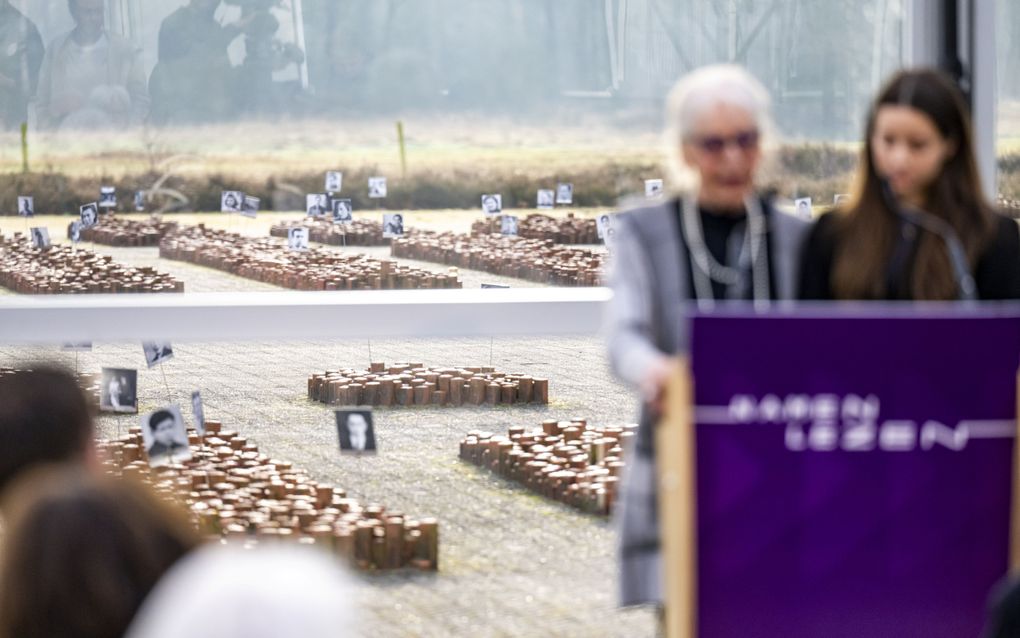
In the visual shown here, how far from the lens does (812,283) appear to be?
305 cm

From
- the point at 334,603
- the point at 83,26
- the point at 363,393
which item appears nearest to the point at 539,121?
the point at 83,26

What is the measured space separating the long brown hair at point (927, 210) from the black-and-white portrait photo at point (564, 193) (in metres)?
2.22

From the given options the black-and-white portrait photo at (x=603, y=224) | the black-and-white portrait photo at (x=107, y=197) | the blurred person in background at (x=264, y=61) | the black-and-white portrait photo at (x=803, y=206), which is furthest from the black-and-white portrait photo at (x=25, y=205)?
the black-and-white portrait photo at (x=803, y=206)

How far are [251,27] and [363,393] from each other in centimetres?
218

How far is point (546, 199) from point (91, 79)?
58.3 inches

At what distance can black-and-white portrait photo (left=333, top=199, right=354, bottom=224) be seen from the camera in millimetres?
5332

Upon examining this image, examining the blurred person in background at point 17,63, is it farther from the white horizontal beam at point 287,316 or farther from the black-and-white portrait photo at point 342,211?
the black-and-white portrait photo at point 342,211

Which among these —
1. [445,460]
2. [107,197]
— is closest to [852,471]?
[107,197]

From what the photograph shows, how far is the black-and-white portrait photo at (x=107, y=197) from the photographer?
515cm

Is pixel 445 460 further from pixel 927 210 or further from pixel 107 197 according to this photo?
pixel 927 210

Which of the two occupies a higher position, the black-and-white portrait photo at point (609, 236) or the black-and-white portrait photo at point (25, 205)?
the black-and-white portrait photo at point (25, 205)

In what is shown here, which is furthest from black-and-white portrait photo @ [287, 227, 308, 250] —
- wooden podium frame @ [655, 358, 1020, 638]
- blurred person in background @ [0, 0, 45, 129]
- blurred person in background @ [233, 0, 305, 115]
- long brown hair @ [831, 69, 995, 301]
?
wooden podium frame @ [655, 358, 1020, 638]

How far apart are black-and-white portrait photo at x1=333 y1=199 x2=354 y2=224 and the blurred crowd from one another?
0.36 m

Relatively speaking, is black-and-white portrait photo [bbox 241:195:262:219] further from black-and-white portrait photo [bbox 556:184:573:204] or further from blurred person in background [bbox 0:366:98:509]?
blurred person in background [bbox 0:366:98:509]
